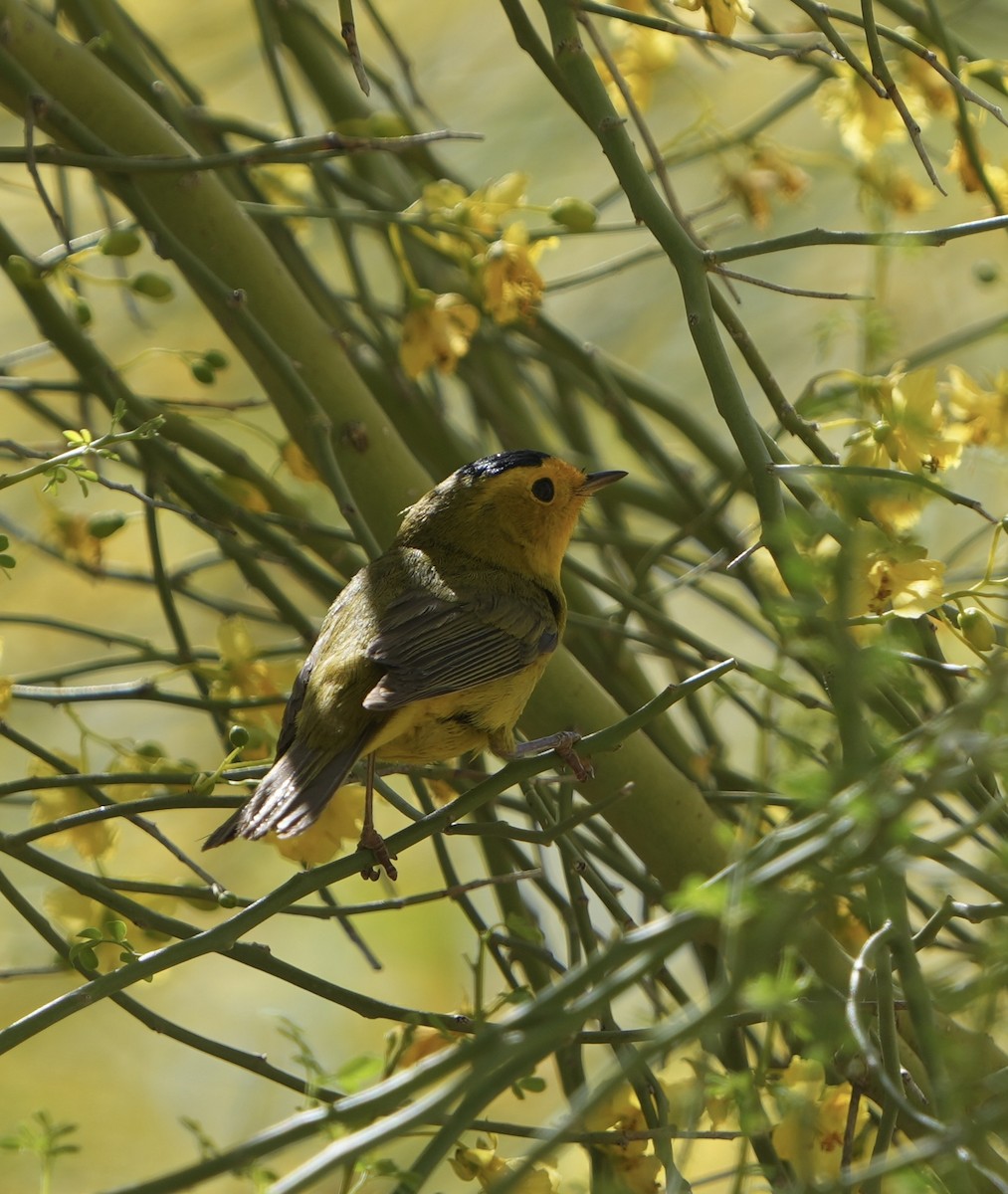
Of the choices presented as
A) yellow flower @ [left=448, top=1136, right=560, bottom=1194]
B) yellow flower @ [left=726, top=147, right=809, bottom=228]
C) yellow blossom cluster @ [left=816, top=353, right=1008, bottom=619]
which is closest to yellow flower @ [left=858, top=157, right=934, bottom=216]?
yellow flower @ [left=726, top=147, right=809, bottom=228]

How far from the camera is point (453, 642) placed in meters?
2.53

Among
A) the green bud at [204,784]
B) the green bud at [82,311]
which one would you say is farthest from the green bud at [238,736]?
the green bud at [82,311]

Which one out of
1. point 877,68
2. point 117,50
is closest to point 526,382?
point 117,50

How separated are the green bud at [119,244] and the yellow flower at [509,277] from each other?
582 mm

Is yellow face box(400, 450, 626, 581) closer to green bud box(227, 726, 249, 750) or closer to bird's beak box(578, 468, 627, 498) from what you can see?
bird's beak box(578, 468, 627, 498)

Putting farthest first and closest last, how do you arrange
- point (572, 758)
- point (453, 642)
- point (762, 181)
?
1. point (762, 181)
2. point (453, 642)
3. point (572, 758)

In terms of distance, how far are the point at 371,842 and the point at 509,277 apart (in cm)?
99

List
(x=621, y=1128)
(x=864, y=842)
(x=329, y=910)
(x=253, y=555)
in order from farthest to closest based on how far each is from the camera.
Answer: (x=253, y=555) → (x=621, y=1128) → (x=329, y=910) → (x=864, y=842)

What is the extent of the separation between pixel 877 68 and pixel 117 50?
4.69 feet

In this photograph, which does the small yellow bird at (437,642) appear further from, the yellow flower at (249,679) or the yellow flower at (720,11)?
the yellow flower at (720,11)

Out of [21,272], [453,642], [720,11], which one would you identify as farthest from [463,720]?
[720,11]

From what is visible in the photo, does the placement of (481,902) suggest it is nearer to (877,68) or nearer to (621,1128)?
(621,1128)

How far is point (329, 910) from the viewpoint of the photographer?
1.93 metres

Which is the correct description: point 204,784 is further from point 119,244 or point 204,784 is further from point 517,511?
point 517,511
